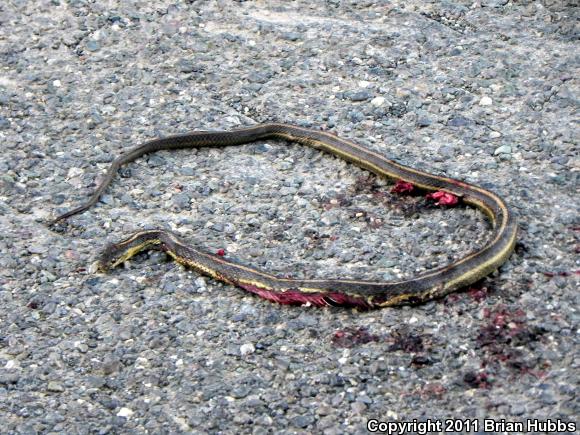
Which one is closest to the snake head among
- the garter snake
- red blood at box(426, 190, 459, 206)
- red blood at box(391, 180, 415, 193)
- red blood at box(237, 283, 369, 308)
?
the garter snake

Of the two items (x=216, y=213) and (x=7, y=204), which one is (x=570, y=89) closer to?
(x=216, y=213)

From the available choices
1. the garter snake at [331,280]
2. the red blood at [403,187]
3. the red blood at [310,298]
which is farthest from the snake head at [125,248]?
the red blood at [403,187]

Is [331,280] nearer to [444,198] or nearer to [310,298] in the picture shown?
[310,298]

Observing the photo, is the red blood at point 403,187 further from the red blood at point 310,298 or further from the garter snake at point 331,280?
the red blood at point 310,298

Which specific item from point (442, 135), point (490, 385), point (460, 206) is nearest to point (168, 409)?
point (490, 385)

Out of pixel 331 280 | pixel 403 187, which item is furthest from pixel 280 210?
pixel 331 280

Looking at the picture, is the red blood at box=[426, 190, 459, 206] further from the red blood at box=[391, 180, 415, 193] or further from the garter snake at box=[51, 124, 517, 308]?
the red blood at box=[391, 180, 415, 193]

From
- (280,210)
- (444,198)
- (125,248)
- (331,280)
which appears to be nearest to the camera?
(331,280)
